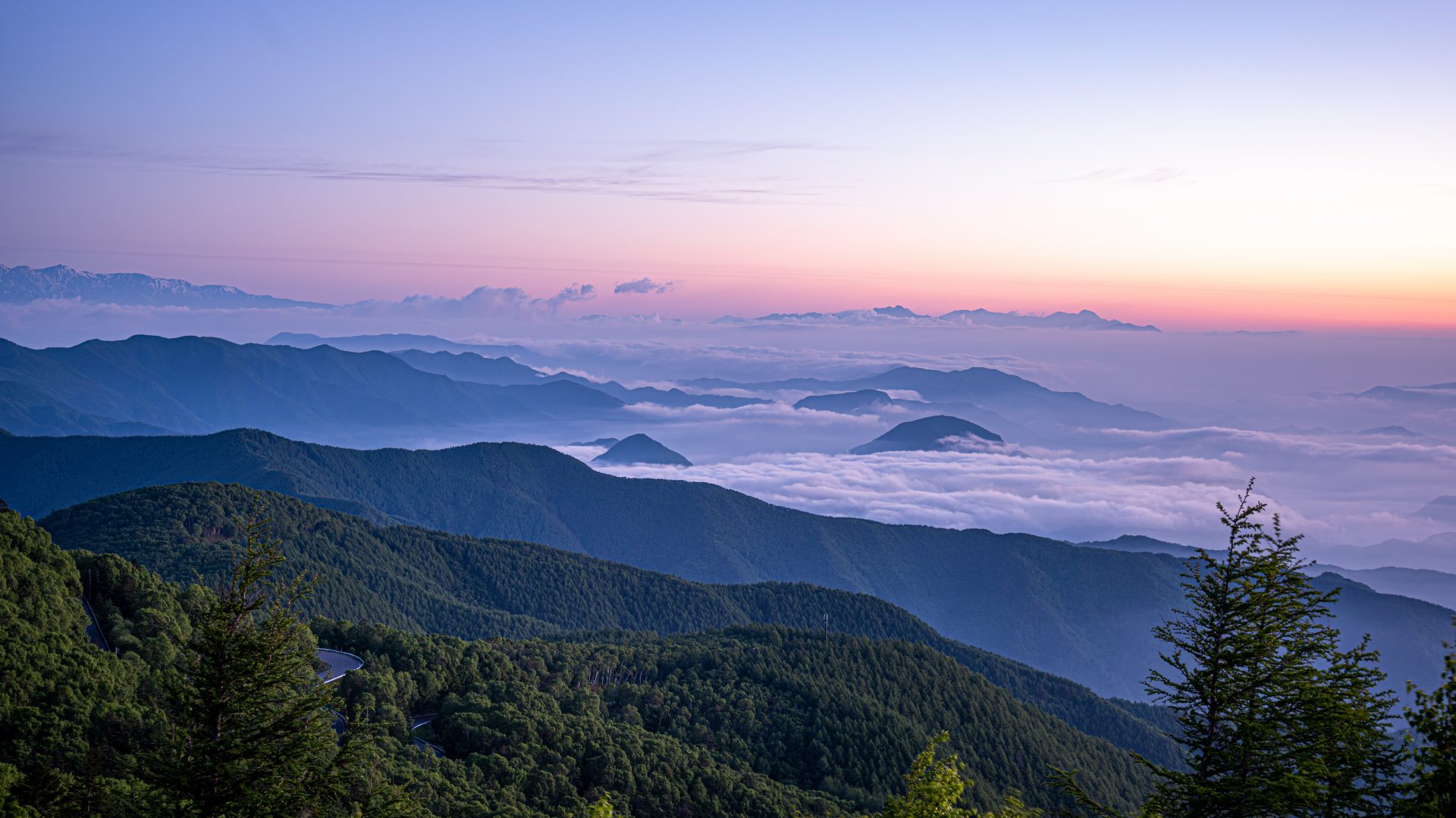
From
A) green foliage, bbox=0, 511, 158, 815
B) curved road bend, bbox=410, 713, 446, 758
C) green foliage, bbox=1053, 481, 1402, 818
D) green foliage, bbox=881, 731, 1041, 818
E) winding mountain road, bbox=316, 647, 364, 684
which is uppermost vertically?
green foliage, bbox=1053, 481, 1402, 818

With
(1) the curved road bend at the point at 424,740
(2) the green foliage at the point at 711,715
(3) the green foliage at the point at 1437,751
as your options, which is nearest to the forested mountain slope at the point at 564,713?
(2) the green foliage at the point at 711,715

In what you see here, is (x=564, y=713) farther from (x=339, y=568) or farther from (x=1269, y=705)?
(x=339, y=568)

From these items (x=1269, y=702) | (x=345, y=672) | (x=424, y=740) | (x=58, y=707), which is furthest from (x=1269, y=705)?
(x=345, y=672)

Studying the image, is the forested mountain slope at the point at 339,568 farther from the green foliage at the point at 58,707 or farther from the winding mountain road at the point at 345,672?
the green foliage at the point at 58,707

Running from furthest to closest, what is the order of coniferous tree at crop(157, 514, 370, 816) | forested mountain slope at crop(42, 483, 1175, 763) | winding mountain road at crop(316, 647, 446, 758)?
forested mountain slope at crop(42, 483, 1175, 763), winding mountain road at crop(316, 647, 446, 758), coniferous tree at crop(157, 514, 370, 816)

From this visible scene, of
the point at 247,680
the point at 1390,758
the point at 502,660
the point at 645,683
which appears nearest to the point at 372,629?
the point at 502,660

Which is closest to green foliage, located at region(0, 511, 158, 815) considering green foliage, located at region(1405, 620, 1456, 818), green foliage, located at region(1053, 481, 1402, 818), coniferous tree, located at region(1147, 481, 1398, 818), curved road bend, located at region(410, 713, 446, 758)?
curved road bend, located at region(410, 713, 446, 758)

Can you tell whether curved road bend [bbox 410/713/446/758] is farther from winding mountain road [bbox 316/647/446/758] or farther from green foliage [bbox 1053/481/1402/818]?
green foliage [bbox 1053/481/1402/818]
